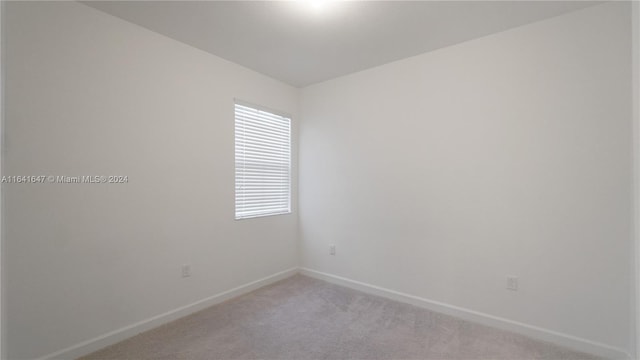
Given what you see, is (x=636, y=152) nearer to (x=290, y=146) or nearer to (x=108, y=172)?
(x=290, y=146)

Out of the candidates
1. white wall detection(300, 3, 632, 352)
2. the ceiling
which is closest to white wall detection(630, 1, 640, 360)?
white wall detection(300, 3, 632, 352)

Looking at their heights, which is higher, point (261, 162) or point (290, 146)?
point (290, 146)

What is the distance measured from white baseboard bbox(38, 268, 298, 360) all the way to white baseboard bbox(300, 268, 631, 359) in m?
1.17

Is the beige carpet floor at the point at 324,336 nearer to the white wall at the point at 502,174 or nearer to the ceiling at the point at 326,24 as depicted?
the white wall at the point at 502,174

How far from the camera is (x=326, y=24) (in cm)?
227

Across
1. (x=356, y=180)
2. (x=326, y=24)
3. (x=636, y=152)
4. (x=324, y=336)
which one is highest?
(x=326, y=24)

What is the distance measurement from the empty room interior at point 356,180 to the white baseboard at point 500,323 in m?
0.02

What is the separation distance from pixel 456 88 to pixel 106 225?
3235mm

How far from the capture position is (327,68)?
3.14 meters

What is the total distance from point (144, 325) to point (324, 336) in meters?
1.52

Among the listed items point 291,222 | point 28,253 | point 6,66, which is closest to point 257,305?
point 291,222

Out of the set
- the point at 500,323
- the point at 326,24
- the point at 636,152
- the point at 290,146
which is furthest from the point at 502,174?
the point at 290,146

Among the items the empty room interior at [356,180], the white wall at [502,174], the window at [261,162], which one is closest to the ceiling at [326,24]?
the empty room interior at [356,180]

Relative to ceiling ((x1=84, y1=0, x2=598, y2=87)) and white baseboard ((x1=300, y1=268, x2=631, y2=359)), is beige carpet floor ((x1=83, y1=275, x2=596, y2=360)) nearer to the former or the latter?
white baseboard ((x1=300, y1=268, x2=631, y2=359))
